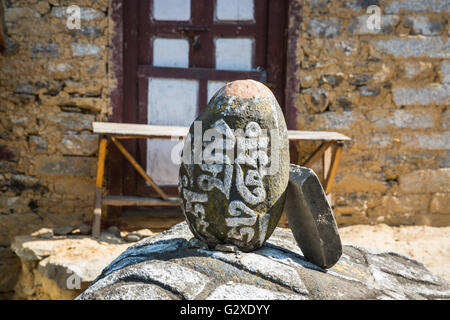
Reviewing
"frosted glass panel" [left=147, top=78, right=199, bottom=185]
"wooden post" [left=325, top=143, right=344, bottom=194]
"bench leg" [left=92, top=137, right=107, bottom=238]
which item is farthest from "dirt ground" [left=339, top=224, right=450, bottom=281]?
"bench leg" [left=92, top=137, right=107, bottom=238]

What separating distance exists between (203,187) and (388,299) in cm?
96

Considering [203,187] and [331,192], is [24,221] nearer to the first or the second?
[203,187]

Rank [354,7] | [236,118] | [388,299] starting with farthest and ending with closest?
[354,7]
[236,118]
[388,299]

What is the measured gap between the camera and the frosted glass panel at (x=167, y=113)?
4.23 meters

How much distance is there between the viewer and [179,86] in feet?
13.9

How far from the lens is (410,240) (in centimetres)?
375

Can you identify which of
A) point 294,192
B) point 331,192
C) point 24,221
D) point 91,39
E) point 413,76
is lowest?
point 24,221

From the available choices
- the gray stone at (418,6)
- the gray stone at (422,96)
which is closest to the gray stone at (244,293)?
the gray stone at (422,96)

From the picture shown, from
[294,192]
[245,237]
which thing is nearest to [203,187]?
[245,237]

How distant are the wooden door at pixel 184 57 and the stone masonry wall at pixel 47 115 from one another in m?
0.40

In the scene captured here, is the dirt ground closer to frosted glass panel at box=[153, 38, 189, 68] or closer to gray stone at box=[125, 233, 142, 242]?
gray stone at box=[125, 233, 142, 242]

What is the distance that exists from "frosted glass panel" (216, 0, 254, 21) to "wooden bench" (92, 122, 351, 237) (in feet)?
4.79

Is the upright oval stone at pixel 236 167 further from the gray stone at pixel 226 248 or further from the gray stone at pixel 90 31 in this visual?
the gray stone at pixel 90 31

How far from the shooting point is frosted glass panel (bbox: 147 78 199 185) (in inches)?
167
